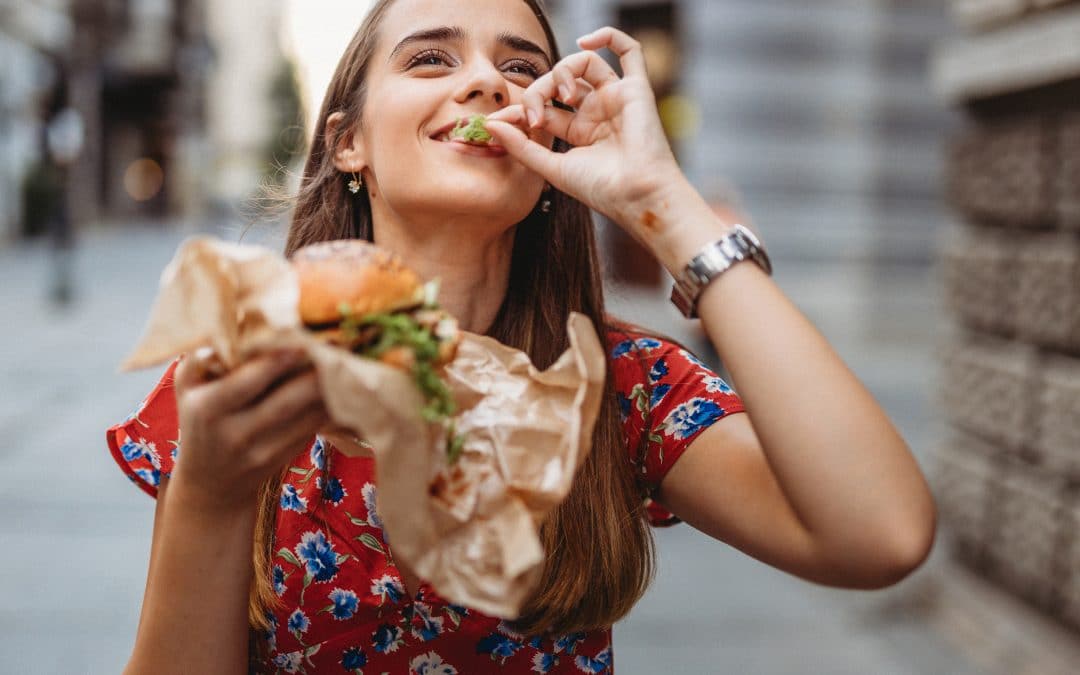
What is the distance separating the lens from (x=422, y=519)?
1392 millimetres

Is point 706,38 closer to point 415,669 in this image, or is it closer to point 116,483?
point 116,483

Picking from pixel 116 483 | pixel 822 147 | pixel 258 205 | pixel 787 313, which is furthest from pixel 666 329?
pixel 787 313

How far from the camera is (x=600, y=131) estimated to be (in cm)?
183

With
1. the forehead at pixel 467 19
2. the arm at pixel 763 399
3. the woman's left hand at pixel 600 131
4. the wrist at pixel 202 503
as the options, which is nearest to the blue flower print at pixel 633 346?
the arm at pixel 763 399

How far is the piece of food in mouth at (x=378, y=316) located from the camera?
1385mm

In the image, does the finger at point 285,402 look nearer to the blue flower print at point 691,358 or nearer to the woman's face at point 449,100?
the woman's face at point 449,100

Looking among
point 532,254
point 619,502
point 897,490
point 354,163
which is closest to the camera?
point 897,490

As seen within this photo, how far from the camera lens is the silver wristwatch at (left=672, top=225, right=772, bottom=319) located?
1561 mm

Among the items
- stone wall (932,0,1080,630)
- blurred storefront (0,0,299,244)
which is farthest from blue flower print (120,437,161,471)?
blurred storefront (0,0,299,244)

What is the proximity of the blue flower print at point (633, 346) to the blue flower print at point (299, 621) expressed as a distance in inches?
31.5

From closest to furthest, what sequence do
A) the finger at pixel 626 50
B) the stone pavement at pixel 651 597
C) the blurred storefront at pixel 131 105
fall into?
the finger at pixel 626 50 → the stone pavement at pixel 651 597 → the blurred storefront at pixel 131 105

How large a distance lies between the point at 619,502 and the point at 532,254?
0.64 m

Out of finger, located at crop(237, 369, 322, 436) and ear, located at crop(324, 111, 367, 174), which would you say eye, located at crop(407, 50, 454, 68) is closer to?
ear, located at crop(324, 111, 367, 174)

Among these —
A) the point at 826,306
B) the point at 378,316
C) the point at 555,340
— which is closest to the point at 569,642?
the point at 555,340
